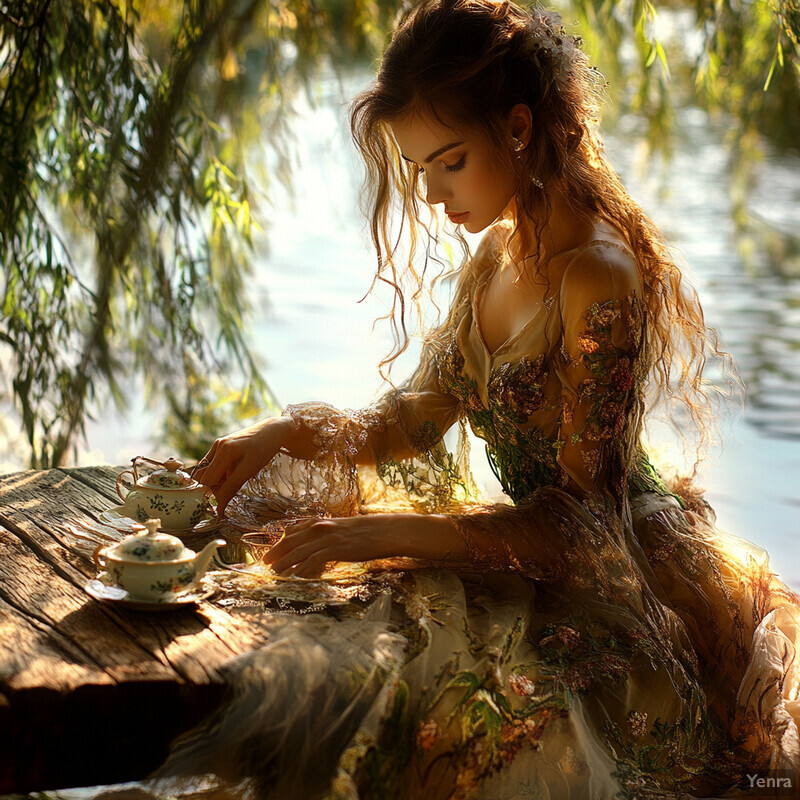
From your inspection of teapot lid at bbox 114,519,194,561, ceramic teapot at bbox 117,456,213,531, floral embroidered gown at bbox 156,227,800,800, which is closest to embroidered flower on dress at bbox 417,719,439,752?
floral embroidered gown at bbox 156,227,800,800

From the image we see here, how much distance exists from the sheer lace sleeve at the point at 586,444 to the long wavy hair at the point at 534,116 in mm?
146

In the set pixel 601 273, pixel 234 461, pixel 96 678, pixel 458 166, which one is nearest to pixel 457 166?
pixel 458 166

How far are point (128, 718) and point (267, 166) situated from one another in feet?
9.65

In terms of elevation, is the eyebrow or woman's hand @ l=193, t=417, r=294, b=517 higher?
the eyebrow

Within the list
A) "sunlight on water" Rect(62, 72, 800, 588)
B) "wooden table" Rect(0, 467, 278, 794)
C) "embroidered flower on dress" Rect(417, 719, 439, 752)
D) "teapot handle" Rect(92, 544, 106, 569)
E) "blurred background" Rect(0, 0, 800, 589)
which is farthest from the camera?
"sunlight on water" Rect(62, 72, 800, 588)

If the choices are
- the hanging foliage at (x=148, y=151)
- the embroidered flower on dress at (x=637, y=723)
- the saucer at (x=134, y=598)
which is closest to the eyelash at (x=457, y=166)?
the saucer at (x=134, y=598)

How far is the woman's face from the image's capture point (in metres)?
1.62

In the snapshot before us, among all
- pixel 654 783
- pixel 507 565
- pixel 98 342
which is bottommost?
pixel 654 783

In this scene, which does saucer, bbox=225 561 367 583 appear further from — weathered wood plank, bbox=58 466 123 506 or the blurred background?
the blurred background

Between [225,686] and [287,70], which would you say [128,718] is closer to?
[225,686]

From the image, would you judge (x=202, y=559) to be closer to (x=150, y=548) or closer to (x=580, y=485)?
(x=150, y=548)

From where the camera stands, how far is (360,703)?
1229mm

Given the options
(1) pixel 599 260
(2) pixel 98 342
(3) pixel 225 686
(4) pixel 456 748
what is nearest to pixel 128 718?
(3) pixel 225 686

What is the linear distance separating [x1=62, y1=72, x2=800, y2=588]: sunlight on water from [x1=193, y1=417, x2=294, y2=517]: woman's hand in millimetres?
501
